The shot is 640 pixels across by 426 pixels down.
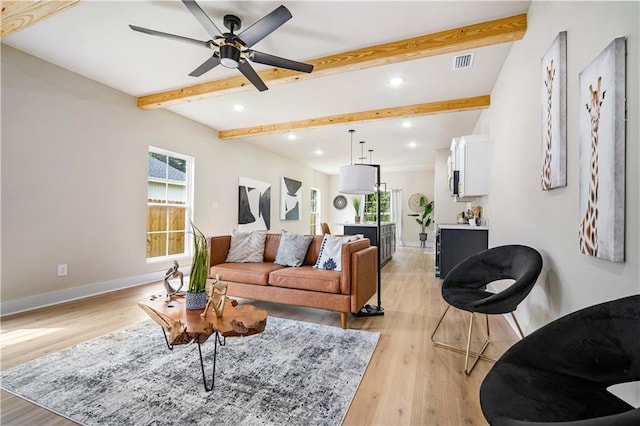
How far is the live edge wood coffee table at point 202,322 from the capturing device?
1.55 meters

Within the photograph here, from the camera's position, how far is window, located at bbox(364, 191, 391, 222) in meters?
10.2

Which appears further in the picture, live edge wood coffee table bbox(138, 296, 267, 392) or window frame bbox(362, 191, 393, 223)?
window frame bbox(362, 191, 393, 223)

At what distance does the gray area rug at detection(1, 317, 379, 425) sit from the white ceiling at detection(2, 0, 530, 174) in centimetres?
266

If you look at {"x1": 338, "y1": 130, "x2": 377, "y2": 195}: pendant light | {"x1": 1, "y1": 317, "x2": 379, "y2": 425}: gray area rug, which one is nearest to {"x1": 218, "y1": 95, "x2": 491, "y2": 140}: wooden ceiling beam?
{"x1": 338, "y1": 130, "x2": 377, "y2": 195}: pendant light

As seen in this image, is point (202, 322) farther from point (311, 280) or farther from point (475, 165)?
point (475, 165)

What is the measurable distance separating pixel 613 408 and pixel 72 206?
182 inches

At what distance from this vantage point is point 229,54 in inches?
94.0

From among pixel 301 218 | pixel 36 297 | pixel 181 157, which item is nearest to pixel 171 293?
pixel 36 297

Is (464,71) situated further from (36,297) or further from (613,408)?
(36,297)

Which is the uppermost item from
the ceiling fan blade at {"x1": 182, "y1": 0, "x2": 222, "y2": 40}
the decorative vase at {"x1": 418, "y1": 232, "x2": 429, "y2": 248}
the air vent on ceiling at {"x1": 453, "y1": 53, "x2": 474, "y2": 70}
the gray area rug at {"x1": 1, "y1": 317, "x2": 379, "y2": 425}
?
the air vent on ceiling at {"x1": 453, "y1": 53, "x2": 474, "y2": 70}

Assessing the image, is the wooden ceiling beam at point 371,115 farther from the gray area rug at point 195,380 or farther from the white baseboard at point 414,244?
the white baseboard at point 414,244

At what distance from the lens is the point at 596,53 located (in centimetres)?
144

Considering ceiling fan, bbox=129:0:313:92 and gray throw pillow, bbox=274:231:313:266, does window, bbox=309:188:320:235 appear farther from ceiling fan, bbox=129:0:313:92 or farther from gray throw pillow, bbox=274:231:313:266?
ceiling fan, bbox=129:0:313:92

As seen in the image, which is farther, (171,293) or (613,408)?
(171,293)
